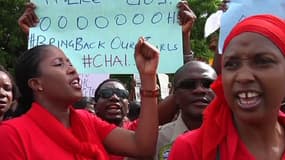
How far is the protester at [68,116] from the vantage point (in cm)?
334

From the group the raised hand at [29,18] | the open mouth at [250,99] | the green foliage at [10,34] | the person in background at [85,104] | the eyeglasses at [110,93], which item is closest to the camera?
the open mouth at [250,99]

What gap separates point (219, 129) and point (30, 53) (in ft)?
4.89

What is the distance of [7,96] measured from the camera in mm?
4293

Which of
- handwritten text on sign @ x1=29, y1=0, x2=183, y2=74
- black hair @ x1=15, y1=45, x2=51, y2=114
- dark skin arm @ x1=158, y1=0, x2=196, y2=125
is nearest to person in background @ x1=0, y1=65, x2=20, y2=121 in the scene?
handwritten text on sign @ x1=29, y1=0, x2=183, y2=74

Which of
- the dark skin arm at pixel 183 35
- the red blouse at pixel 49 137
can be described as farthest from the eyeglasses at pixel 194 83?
the red blouse at pixel 49 137

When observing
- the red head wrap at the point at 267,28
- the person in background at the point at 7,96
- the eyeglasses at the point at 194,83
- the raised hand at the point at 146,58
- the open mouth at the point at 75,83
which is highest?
the red head wrap at the point at 267,28

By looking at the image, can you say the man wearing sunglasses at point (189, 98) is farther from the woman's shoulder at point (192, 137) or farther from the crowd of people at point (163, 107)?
the woman's shoulder at point (192, 137)

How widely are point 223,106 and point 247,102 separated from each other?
163 millimetres

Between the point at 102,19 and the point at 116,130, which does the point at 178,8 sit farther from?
the point at 116,130

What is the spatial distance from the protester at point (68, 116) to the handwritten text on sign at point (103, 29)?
3.15 feet

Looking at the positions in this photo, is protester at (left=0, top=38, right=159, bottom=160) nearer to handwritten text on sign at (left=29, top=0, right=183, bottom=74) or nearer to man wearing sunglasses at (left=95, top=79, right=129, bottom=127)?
handwritten text on sign at (left=29, top=0, right=183, bottom=74)

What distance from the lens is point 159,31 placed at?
4508mm

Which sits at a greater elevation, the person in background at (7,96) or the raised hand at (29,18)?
the raised hand at (29,18)

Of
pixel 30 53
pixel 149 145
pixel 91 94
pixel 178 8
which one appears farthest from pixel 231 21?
pixel 91 94
